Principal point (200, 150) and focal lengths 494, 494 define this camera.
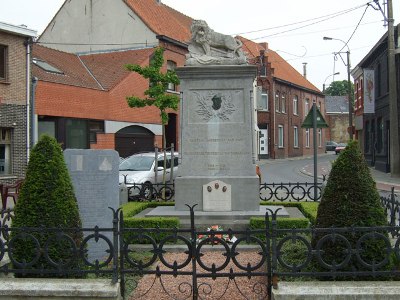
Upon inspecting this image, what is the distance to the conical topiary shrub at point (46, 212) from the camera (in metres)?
5.24

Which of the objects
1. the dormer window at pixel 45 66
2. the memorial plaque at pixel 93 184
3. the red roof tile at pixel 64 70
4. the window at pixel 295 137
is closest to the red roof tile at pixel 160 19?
the red roof tile at pixel 64 70

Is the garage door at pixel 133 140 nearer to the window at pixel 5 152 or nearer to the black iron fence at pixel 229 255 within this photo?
the window at pixel 5 152

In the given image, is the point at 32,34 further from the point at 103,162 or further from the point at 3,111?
the point at 103,162

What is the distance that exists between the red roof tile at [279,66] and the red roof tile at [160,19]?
13.8 metres

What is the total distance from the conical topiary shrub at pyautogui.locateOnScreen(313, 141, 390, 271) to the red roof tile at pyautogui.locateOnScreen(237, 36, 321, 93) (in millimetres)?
44800

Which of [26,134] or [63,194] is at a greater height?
[26,134]

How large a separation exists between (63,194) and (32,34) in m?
18.1

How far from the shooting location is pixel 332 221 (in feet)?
17.4


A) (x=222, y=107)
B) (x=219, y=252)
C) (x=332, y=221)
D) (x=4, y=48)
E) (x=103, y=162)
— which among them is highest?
(x=4, y=48)

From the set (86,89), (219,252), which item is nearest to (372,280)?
(219,252)

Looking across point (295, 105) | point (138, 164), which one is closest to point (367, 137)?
point (295, 105)

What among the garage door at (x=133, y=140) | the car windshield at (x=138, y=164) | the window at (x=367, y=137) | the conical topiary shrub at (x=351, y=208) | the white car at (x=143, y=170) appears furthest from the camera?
the window at (x=367, y=137)

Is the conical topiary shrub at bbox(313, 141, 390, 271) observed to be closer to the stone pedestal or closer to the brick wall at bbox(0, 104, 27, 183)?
the stone pedestal

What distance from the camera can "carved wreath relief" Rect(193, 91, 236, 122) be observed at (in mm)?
9680
